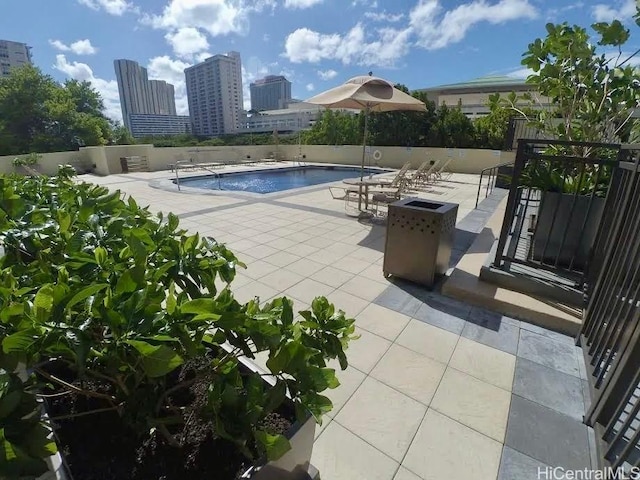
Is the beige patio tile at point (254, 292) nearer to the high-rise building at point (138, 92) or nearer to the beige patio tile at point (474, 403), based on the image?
the beige patio tile at point (474, 403)

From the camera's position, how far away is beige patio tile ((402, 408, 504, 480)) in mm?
1453

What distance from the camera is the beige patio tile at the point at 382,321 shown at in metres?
2.50

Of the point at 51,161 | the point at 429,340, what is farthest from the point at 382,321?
the point at 51,161

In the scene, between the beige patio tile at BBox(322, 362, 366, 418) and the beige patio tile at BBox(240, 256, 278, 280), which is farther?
the beige patio tile at BBox(240, 256, 278, 280)

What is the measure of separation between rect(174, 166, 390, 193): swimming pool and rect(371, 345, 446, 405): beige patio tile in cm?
925

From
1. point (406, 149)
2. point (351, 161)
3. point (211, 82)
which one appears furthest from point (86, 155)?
point (211, 82)

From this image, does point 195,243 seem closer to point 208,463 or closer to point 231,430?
point 231,430

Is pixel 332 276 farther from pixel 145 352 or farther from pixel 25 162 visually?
pixel 25 162

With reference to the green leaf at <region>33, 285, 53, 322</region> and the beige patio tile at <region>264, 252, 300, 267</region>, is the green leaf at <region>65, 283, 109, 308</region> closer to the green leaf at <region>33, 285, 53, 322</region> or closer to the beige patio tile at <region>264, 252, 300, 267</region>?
the green leaf at <region>33, 285, 53, 322</region>

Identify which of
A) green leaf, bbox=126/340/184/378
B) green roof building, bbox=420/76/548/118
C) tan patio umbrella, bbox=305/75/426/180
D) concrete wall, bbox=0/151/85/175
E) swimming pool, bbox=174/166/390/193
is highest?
green roof building, bbox=420/76/548/118

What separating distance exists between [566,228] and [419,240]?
4.04 ft

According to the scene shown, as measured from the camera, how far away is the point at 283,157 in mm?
18797

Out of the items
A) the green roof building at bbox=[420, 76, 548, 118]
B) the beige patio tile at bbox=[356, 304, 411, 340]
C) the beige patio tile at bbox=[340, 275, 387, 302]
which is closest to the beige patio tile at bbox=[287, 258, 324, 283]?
the beige patio tile at bbox=[340, 275, 387, 302]

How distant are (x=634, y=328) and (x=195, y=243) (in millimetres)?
2017
